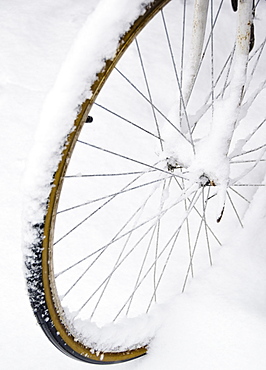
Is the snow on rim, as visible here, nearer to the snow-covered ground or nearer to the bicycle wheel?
the bicycle wheel

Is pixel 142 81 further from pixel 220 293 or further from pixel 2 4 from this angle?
pixel 220 293

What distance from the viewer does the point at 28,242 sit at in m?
0.70

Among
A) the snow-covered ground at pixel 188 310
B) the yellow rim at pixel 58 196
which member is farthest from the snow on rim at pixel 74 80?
the snow-covered ground at pixel 188 310

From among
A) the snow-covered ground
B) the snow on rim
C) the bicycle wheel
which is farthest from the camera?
the snow-covered ground

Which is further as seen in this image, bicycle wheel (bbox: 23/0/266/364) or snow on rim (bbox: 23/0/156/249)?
bicycle wheel (bbox: 23/0/266/364)

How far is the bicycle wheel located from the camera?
2.57 ft

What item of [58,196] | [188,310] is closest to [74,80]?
[58,196]

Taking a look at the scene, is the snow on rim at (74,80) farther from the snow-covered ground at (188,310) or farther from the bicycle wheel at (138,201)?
the snow-covered ground at (188,310)

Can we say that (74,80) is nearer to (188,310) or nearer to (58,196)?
(58,196)

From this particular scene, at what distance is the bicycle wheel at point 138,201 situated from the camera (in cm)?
78

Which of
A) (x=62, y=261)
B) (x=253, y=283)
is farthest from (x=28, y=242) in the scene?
(x=253, y=283)

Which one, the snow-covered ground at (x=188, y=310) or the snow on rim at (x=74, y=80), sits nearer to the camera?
the snow on rim at (x=74, y=80)

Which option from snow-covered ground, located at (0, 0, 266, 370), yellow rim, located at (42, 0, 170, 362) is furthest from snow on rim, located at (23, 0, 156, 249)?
snow-covered ground, located at (0, 0, 266, 370)

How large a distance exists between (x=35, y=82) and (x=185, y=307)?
91 centimetres
